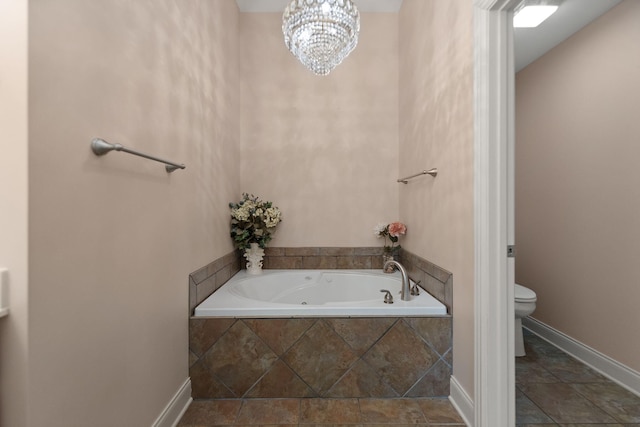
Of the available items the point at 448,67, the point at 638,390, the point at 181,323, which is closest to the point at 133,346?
the point at 181,323

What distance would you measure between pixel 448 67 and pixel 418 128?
54cm

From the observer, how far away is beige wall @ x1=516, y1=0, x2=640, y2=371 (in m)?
1.90

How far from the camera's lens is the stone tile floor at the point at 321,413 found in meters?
1.52

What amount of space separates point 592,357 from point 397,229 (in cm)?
151

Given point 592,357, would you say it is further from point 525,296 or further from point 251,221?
point 251,221

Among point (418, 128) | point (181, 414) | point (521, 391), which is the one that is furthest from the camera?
point (418, 128)

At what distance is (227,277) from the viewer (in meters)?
2.33

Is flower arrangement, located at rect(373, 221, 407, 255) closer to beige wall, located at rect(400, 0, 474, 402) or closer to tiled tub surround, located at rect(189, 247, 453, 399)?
beige wall, located at rect(400, 0, 474, 402)

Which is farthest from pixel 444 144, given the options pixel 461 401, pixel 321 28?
pixel 461 401

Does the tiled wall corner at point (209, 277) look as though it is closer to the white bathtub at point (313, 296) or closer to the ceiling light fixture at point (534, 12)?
the white bathtub at point (313, 296)

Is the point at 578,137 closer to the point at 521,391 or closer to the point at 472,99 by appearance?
the point at 472,99

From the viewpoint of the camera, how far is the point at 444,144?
1789mm

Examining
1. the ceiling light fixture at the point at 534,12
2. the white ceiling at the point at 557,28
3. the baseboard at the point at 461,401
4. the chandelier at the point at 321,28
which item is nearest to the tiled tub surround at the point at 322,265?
the baseboard at the point at 461,401

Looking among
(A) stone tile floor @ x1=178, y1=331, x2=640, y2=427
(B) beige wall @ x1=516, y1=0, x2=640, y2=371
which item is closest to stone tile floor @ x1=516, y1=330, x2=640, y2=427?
(A) stone tile floor @ x1=178, y1=331, x2=640, y2=427
